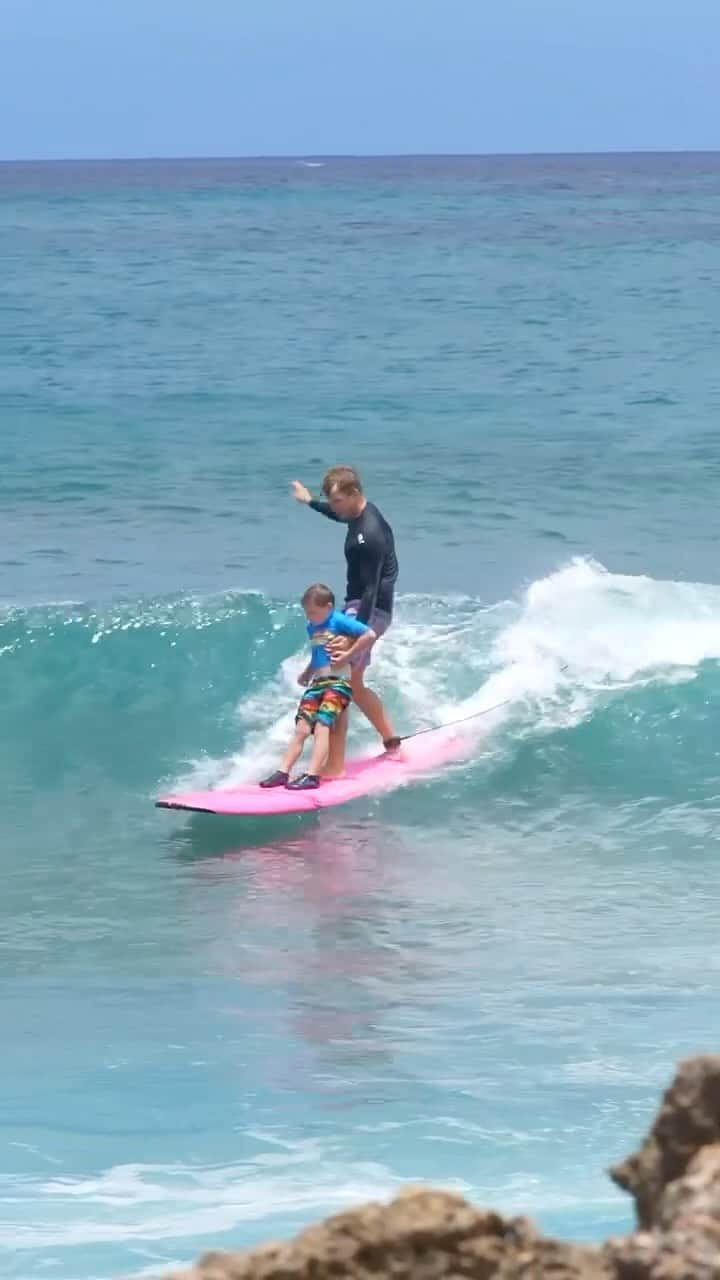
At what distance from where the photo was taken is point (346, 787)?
924 centimetres

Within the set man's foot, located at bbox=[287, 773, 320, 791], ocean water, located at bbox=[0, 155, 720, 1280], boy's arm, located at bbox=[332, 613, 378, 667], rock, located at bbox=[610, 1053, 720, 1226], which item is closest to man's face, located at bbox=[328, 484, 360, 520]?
boy's arm, located at bbox=[332, 613, 378, 667]

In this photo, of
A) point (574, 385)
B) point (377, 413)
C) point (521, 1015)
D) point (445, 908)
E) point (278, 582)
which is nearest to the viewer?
point (521, 1015)

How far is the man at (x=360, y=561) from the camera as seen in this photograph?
8.83 metres

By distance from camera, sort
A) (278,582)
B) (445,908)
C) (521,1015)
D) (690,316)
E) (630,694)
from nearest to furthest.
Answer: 1. (521,1015)
2. (445,908)
3. (630,694)
4. (278,582)
5. (690,316)

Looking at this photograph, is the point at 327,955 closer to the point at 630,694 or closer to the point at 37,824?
the point at 37,824

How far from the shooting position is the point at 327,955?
7.27 meters

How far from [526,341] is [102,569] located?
16495 mm

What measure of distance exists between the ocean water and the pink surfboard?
124 mm

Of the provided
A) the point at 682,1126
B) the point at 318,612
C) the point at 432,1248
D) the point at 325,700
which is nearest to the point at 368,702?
the point at 325,700

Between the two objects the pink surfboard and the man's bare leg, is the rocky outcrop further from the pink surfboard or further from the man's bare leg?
the man's bare leg

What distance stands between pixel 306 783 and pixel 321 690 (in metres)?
0.44

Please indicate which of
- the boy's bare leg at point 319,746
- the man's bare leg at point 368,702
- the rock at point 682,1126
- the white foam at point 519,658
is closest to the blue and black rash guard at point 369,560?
the man's bare leg at point 368,702

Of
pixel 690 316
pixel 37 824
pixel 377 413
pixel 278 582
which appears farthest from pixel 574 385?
pixel 37 824

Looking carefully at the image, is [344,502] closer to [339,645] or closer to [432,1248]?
[339,645]
